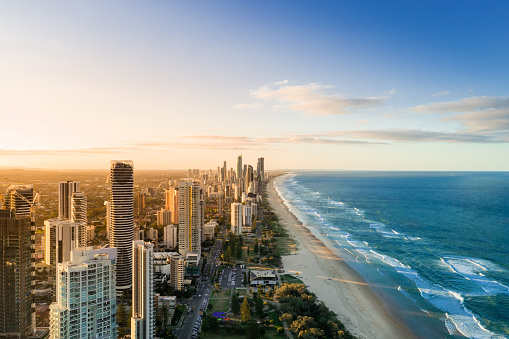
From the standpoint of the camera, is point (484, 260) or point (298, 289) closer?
point (298, 289)

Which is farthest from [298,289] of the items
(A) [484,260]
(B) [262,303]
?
(A) [484,260]

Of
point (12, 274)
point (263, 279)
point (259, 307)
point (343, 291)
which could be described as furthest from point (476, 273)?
point (12, 274)

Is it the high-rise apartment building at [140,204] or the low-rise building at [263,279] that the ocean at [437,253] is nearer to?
the low-rise building at [263,279]

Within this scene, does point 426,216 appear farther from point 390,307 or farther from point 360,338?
point 360,338

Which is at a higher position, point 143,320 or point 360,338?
point 143,320

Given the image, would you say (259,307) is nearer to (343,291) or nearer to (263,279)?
(263,279)

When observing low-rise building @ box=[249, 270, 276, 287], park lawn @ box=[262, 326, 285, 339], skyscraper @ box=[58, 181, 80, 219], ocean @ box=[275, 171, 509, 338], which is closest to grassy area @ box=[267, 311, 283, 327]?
park lawn @ box=[262, 326, 285, 339]

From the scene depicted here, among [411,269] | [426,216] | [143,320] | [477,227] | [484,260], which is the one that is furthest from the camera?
[426,216]

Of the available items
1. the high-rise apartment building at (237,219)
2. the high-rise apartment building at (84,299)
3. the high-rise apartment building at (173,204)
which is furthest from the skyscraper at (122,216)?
the high-rise apartment building at (173,204)
